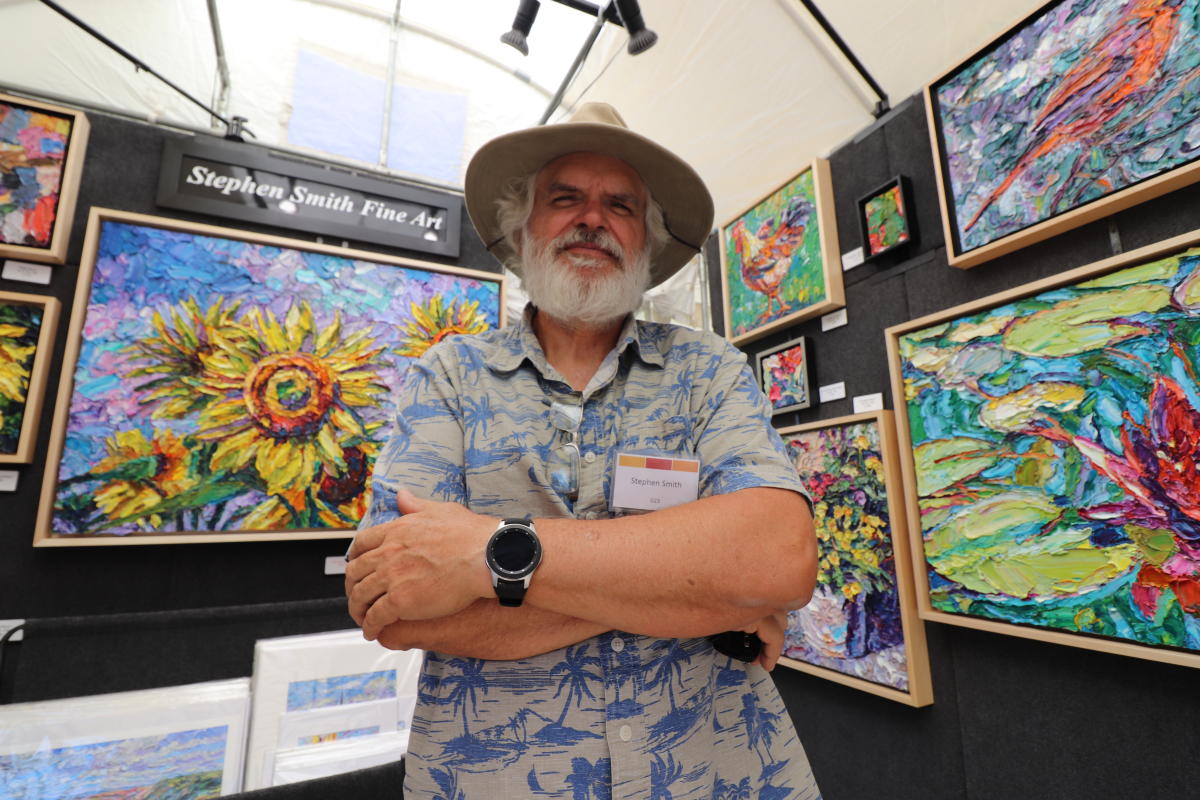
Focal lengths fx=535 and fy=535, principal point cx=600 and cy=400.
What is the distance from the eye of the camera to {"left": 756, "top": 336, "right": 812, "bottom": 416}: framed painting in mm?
1931

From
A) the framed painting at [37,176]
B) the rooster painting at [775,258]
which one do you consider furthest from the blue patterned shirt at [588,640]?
the framed painting at [37,176]

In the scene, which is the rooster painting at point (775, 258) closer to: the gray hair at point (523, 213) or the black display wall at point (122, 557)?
the gray hair at point (523, 213)

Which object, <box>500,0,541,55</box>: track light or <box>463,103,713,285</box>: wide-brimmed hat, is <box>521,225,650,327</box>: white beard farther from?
<box>500,0,541,55</box>: track light

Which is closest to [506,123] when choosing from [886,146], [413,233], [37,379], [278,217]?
[413,233]

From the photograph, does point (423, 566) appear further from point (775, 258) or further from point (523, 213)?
point (775, 258)

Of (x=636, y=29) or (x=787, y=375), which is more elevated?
(x=636, y=29)

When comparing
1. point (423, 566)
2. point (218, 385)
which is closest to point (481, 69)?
point (218, 385)

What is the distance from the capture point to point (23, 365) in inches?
64.1

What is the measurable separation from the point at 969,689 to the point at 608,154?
162cm

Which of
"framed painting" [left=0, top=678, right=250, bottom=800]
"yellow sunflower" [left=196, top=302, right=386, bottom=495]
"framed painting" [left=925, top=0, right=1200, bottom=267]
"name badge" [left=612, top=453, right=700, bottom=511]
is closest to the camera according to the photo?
"name badge" [left=612, top=453, right=700, bottom=511]

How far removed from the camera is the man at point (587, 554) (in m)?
0.65

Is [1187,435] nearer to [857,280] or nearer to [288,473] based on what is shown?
[857,280]

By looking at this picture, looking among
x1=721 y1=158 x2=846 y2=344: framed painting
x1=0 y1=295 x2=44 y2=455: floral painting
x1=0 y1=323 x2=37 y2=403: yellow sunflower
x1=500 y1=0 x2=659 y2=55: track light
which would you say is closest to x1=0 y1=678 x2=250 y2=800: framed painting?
x1=0 y1=295 x2=44 y2=455: floral painting

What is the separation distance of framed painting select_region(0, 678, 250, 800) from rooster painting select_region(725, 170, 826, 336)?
2.18 metres
